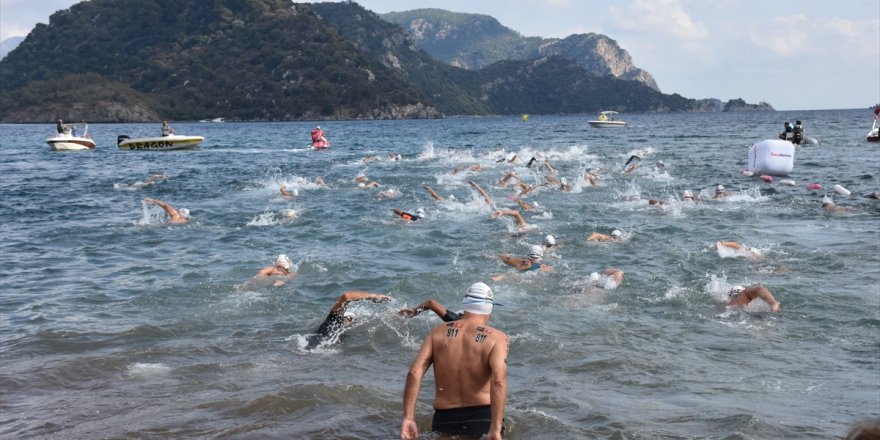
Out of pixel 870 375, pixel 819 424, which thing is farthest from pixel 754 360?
pixel 819 424

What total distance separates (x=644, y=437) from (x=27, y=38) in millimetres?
183009

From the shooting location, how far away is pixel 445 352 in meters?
5.39

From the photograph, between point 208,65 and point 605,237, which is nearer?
point 605,237

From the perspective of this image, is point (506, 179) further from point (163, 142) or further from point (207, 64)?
point (207, 64)

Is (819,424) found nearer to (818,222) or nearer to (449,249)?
(449,249)

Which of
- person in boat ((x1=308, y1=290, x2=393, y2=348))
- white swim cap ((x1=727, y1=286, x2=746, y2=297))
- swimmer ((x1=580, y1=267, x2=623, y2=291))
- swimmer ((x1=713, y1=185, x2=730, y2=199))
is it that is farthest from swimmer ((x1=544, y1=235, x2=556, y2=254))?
swimmer ((x1=713, y1=185, x2=730, y2=199))

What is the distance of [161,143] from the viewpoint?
47688 mm

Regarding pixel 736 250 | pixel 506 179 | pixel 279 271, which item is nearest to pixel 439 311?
pixel 279 271

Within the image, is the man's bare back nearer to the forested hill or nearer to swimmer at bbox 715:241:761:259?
swimmer at bbox 715:241:761:259

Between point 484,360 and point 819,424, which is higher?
point 484,360

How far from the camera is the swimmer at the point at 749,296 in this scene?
10.5 meters

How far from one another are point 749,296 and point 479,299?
22.5 ft

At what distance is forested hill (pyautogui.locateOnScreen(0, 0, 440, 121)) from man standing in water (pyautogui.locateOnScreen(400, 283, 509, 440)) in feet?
425

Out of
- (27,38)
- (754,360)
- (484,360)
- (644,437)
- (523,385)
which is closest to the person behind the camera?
(484,360)
